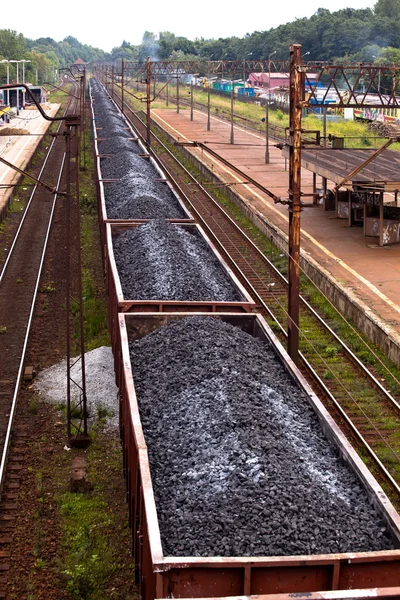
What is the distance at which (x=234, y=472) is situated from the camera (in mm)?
8133

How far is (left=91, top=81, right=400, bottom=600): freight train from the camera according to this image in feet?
22.8

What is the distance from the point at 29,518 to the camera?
35.7ft

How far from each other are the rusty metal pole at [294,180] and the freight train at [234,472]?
51.9 inches

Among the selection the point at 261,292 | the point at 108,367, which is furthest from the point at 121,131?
the point at 108,367

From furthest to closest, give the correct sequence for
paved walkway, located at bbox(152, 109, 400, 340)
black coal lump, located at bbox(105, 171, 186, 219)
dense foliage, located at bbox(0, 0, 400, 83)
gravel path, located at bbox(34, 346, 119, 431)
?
dense foliage, located at bbox(0, 0, 400, 83) → black coal lump, located at bbox(105, 171, 186, 219) → paved walkway, located at bbox(152, 109, 400, 340) → gravel path, located at bbox(34, 346, 119, 431)

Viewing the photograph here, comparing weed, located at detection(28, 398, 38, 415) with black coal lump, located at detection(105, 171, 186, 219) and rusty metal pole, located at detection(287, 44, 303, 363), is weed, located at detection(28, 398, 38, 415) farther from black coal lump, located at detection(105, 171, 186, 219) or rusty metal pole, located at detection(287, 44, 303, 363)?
black coal lump, located at detection(105, 171, 186, 219)

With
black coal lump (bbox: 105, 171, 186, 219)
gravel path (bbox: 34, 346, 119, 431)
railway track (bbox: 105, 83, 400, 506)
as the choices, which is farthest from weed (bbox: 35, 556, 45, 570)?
black coal lump (bbox: 105, 171, 186, 219)

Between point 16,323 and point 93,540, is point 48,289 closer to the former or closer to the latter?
point 16,323

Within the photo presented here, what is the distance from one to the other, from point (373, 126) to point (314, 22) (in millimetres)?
39852

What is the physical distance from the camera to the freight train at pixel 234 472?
6941 mm

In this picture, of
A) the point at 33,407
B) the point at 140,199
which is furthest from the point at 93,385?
the point at 140,199

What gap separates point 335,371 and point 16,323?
25.6 feet

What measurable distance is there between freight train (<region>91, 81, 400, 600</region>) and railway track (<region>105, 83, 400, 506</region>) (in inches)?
49.5

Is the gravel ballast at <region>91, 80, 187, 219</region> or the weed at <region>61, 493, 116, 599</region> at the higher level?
the gravel ballast at <region>91, 80, 187, 219</region>
